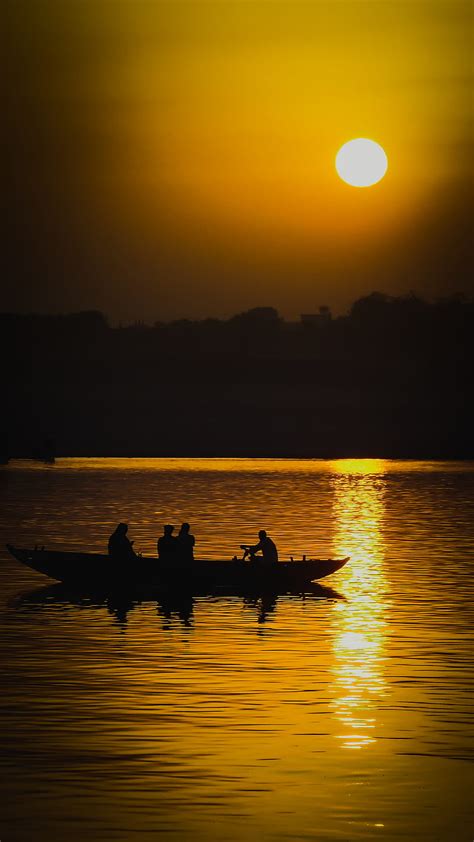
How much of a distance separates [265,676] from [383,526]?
212 feet

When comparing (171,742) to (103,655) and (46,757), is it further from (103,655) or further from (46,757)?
(103,655)

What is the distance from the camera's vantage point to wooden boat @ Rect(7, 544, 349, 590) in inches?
1903

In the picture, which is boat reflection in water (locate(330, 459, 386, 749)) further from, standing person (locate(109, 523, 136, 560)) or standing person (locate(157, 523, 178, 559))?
standing person (locate(109, 523, 136, 560))

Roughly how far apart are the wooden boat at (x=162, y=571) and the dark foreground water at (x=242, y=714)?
2.20 feet

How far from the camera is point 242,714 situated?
28.5 metres

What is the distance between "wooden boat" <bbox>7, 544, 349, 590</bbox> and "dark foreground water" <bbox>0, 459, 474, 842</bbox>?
669 millimetres

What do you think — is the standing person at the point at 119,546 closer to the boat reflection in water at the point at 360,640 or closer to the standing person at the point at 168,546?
the standing person at the point at 168,546

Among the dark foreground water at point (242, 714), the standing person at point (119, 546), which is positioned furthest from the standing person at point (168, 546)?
the dark foreground water at point (242, 714)

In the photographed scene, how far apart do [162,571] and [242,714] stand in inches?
788

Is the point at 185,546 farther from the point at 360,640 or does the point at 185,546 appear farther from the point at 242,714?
the point at 242,714

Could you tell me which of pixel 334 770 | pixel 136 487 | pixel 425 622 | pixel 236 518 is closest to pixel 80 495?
pixel 136 487

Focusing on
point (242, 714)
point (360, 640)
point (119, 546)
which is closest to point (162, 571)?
point (119, 546)

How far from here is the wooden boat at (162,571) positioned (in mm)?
48344

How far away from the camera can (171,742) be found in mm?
25906
